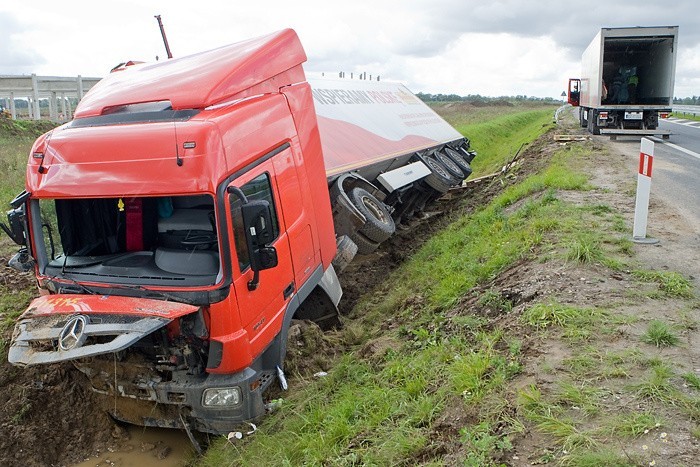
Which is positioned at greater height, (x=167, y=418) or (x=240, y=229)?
(x=240, y=229)

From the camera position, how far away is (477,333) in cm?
450

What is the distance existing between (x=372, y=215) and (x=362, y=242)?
1.26 feet

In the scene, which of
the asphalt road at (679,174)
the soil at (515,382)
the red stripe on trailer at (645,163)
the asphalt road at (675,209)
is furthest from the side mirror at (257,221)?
the asphalt road at (679,174)

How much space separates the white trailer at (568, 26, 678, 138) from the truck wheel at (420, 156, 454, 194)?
907 centimetres

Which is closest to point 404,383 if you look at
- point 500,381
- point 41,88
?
point 500,381

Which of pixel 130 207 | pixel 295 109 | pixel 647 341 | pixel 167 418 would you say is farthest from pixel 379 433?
pixel 295 109

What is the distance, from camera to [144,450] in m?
4.48

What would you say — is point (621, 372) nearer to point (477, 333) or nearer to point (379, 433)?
point (477, 333)

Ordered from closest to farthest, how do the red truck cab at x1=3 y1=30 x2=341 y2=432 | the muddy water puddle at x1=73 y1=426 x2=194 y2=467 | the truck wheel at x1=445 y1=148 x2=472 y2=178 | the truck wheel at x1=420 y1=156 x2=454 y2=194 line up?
the red truck cab at x1=3 y1=30 x2=341 y2=432 < the muddy water puddle at x1=73 y1=426 x2=194 y2=467 < the truck wheel at x1=420 y1=156 x2=454 y2=194 < the truck wheel at x1=445 y1=148 x2=472 y2=178

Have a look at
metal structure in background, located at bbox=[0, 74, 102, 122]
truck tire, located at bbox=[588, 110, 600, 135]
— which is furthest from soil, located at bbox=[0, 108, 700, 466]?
metal structure in background, located at bbox=[0, 74, 102, 122]

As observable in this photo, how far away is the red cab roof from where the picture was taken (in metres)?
4.39

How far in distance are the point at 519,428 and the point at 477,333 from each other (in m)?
1.45

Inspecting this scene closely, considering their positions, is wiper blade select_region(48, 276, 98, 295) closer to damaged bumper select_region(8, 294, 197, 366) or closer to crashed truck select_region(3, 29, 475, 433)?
crashed truck select_region(3, 29, 475, 433)

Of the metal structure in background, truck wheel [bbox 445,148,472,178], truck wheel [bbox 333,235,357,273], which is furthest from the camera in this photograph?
the metal structure in background
